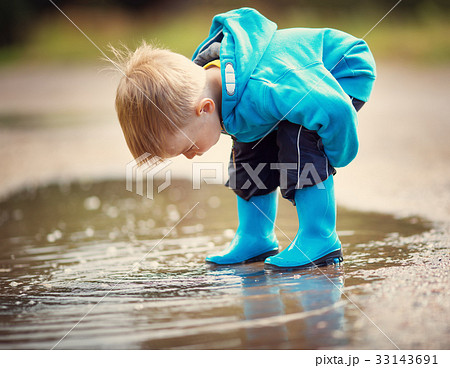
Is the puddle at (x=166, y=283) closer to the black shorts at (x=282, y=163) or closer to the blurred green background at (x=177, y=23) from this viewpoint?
the black shorts at (x=282, y=163)

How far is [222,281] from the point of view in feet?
5.01

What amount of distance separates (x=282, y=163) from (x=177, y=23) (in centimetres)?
1066

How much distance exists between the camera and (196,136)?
1610 millimetres

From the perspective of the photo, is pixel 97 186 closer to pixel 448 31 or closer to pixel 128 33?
pixel 448 31

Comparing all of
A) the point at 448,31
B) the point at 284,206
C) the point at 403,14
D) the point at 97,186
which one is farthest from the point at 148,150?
the point at 403,14

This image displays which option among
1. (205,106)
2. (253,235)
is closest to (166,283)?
(253,235)

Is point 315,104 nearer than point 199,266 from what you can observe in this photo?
Yes

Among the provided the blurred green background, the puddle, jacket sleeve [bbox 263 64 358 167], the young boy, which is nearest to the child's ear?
the young boy

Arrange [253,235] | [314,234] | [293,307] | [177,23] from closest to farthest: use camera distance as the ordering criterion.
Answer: [293,307] → [314,234] → [253,235] → [177,23]

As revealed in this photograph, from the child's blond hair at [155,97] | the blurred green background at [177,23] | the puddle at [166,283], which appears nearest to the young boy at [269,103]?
the child's blond hair at [155,97]

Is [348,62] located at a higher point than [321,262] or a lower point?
higher

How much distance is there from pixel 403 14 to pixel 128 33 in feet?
17.0

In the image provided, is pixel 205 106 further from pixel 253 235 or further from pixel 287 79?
pixel 253 235

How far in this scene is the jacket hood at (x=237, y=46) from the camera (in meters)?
1.58
